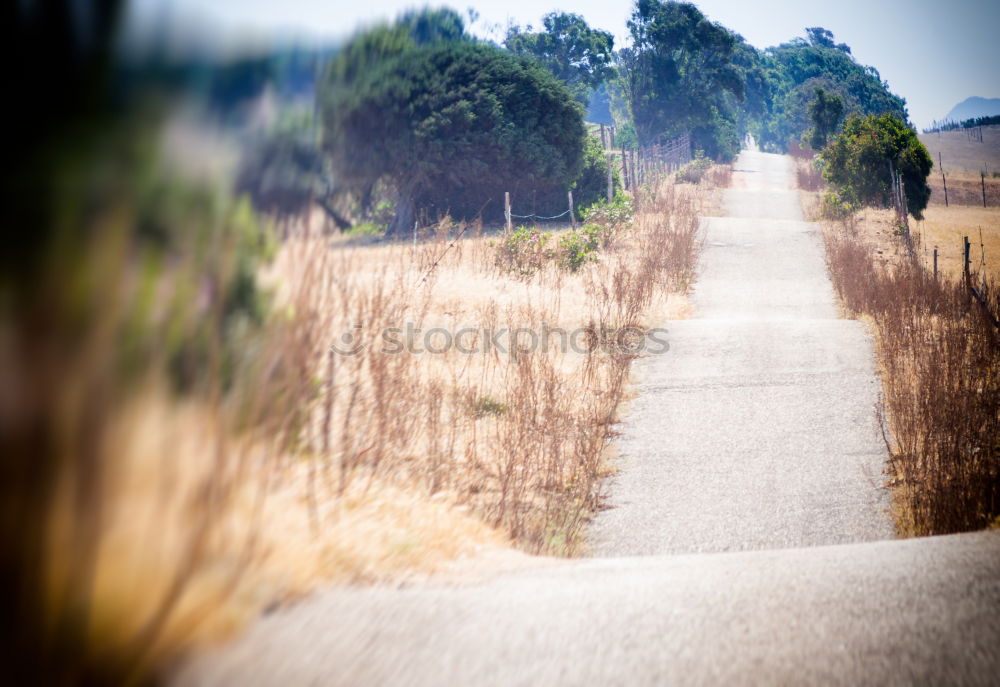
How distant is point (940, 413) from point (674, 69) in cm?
4237

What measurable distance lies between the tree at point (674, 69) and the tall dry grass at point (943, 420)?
3757 centimetres

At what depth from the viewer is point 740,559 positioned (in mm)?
2869

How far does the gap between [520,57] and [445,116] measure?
188 inches

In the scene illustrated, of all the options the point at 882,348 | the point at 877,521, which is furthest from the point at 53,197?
the point at 882,348

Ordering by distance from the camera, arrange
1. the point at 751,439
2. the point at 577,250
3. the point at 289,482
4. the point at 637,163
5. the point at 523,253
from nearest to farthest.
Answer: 1. the point at 289,482
2. the point at 751,439
3. the point at 523,253
4. the point at 577,250
5. the point at 637,163

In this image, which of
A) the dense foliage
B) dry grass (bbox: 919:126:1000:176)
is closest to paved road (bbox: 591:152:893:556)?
dry grass (bbox: 919:126:1000:176)

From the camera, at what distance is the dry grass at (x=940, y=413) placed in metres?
4.23

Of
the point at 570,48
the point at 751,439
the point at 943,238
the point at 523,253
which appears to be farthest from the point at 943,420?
the point at 570,48

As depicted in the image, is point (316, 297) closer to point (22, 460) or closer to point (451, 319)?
point (22, 460)

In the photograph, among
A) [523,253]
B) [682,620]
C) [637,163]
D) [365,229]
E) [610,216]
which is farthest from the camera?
[637,163]

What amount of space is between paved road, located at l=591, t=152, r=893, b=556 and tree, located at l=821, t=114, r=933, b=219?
871cm

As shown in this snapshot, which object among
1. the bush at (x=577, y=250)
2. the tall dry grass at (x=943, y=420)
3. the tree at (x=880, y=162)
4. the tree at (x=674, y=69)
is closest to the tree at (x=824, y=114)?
the tree at (x=674, y=69)

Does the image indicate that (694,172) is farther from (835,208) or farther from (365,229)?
(365,229)

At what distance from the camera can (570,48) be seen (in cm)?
4147
